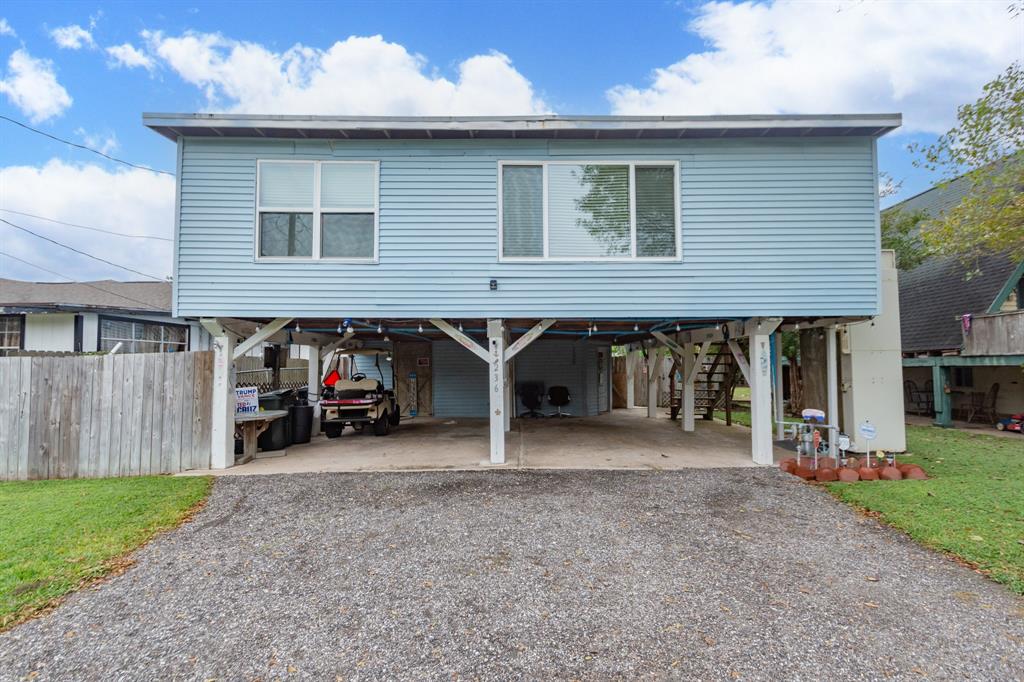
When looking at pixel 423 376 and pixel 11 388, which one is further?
pixel 423 376

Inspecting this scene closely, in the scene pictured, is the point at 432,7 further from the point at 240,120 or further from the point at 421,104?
the point at 240,120

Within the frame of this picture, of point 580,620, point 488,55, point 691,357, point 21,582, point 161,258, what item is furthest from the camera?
point 161,258

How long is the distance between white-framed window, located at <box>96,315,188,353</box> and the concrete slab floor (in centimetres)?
785

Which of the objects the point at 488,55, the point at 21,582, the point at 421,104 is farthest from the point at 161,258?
the point at 21,582

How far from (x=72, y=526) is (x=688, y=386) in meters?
10.0

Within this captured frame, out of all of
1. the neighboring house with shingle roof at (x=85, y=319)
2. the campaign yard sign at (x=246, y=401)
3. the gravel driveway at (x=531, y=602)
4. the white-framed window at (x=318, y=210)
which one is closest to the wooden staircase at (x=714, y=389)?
the gravel driveway at (x=531, y=602)

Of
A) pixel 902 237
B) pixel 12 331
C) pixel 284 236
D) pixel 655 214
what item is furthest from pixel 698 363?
pixel 12 331

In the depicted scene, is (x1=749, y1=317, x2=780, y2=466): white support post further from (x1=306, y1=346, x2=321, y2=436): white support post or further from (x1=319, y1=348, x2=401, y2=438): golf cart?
(x1=306, y1=346, x2=321, y2=436): white support post

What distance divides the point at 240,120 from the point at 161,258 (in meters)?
27.2

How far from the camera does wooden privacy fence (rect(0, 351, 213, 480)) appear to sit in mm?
6102

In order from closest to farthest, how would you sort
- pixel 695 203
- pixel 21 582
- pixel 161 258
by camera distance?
1. pixel 21 582
2. pixel 695 203
3. pixel 161 258

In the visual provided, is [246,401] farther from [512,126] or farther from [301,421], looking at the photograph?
[512,126]

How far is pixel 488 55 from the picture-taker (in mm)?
14891

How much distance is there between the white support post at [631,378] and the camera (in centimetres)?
1619
